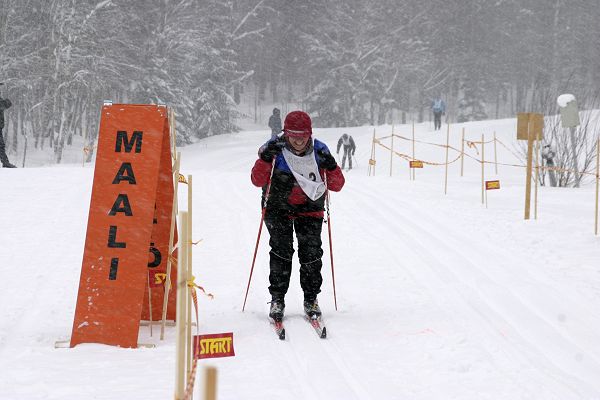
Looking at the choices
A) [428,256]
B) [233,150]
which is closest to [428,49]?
[233,150]

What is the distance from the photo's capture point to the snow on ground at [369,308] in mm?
4117

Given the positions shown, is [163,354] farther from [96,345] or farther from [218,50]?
[218,50]

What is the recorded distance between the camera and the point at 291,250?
5.43 metres

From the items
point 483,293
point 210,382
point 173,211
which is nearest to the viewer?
point 210,382

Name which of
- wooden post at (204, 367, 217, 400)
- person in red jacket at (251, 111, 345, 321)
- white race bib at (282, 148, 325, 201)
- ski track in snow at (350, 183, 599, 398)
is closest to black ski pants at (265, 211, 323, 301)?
person in red jacket at (251, 111, 345, 321)

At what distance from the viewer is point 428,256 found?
8.12 m

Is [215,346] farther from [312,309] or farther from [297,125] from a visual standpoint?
A: [297,125]

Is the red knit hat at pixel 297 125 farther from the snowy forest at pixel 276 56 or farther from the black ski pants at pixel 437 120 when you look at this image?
the black ski pants at pixel 437 120

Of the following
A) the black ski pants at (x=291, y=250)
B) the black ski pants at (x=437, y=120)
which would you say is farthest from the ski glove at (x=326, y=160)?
the black ski pants at (x=437, y=120)

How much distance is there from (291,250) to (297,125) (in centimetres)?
112

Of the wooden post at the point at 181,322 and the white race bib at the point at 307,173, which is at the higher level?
the white race bib at the point at 307,173

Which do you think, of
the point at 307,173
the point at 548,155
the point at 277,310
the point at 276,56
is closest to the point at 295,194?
the point at 307,173

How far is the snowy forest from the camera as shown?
1102 inches

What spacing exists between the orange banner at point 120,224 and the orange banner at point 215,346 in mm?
802
